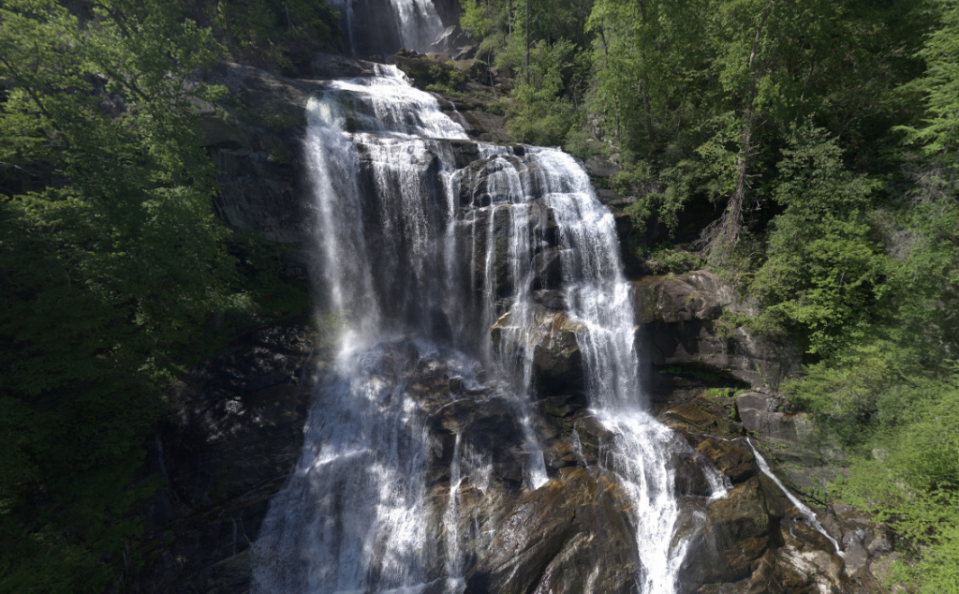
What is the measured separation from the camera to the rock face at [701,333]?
424 inches

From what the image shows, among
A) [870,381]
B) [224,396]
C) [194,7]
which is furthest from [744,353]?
[194,7]

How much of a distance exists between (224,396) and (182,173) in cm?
739

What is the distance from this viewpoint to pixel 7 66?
8.02 m

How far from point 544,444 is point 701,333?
21.0 ft

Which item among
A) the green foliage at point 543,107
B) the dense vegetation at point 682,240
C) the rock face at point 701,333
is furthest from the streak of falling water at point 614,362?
the green foliage at point 543,107

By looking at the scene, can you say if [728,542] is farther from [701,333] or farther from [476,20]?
[476,20]

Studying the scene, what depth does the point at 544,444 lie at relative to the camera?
34.8ft

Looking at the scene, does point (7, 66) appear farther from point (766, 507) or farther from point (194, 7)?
point (766, 507)

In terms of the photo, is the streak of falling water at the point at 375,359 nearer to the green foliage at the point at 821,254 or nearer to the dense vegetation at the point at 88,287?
the dense vegetation at the point at 88,287

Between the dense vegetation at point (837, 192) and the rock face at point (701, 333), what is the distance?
1.96ft

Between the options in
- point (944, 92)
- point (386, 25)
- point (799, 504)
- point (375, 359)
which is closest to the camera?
point (944, 92)

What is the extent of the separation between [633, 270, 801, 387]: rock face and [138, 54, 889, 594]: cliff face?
Answer: 0.15ft

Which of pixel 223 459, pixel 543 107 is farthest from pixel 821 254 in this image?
pixel 223 459

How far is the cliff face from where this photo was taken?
8.10 meters
